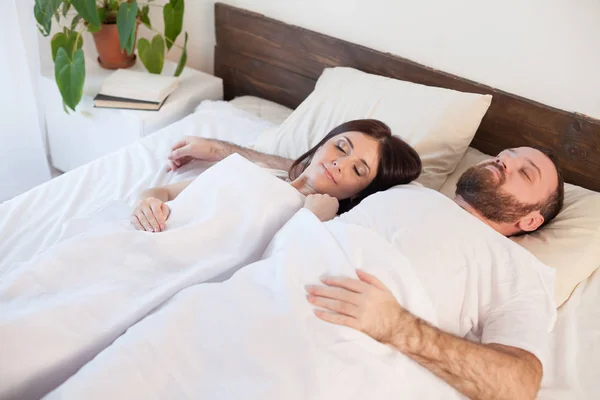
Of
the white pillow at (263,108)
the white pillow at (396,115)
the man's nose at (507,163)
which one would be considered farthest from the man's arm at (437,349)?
the white pillow at (263,108)

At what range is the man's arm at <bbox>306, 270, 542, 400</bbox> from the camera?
1.06 m

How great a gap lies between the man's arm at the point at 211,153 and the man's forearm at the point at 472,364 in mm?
788

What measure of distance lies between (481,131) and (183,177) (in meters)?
0.96

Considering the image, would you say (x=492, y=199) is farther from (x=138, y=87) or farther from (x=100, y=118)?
(x=100, y=118)

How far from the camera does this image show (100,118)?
84.4 inches

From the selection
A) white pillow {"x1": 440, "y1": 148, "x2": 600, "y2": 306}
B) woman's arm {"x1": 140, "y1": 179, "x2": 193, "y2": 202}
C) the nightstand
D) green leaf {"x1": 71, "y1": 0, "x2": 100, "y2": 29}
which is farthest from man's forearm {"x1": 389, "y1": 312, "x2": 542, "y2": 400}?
green leaf {"x1": 71, "y1": 0, "x2": 100, "y2": 29}

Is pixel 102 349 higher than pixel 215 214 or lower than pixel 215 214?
lower

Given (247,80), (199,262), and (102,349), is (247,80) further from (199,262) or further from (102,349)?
(102,349)

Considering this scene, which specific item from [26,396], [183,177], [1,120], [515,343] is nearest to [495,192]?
[515,343]

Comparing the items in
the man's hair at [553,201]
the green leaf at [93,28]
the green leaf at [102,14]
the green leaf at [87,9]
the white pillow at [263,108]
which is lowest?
the white pillow at [263,108]

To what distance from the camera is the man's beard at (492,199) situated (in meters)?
1.41

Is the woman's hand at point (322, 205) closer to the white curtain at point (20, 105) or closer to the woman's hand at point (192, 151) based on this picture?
the woman's hand at point (192, 151)

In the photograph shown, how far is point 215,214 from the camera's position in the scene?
131cm

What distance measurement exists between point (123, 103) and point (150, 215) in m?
0.93
